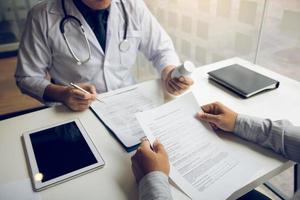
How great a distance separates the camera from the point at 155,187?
63 centimetres

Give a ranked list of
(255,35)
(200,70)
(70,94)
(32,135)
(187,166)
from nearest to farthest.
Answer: (187,166), (32,135), (70,94), (200,70), (255,35)

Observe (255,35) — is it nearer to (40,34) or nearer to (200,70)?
(200,70)

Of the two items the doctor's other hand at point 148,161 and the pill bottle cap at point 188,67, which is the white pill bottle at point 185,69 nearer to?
the pill bottle cap at point 188,67

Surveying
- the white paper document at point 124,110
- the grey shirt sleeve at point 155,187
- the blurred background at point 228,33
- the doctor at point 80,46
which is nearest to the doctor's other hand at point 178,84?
the doctor at point 80,46

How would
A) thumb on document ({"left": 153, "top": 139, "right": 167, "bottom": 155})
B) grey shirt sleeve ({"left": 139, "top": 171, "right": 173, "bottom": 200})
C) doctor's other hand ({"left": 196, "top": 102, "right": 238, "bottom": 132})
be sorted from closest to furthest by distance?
1. grey shirt sleeve ({"left": 139, "top": 171, "right": 173, "bottom": 200})
2. thumb on document ({"left": 153, "top": 139, "right": 167, "bottom": 155})
3. doctor's other hand ({"left": 196, "top": 102, "right": 238, "bottom": 132})

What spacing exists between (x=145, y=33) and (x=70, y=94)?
0.57 metres

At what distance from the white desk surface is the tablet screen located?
0.04 m

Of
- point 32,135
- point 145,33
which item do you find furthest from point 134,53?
point 32,135

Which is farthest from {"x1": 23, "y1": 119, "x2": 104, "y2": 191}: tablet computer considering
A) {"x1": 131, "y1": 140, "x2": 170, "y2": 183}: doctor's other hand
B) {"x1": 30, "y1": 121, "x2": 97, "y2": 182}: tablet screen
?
{"x1": 131, "y1": 140, "x2": 170, "y2": 183}: doctor's other hand

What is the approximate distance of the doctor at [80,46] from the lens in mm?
1141

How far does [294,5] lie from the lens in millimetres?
1465

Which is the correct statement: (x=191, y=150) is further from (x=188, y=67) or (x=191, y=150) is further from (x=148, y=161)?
(x=188, y=67)

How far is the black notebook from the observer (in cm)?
105

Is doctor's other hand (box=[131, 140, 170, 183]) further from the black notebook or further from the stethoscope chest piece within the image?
the stethoscope chest piece
